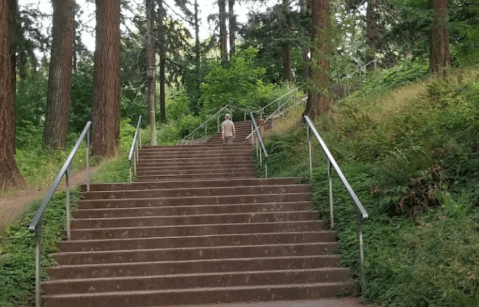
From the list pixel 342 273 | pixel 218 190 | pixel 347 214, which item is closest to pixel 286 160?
pixel 218 190

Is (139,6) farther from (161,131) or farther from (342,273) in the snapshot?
(342,273)

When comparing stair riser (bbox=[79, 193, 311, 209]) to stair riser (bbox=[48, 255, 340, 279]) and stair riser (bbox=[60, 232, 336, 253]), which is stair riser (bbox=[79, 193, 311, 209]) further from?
stair riser (bbox=[48, 255, 340, 279])

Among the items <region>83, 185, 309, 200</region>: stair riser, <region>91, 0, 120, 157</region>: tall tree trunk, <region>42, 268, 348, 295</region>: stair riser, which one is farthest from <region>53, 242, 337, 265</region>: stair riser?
<region>91, 0, 120, 157</region>: tall tree trunk

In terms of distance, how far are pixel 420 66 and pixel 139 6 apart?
10.2m

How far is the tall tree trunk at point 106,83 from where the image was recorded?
17438 millimetres

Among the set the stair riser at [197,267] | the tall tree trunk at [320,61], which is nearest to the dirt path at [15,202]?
the stair riser at [197,267]

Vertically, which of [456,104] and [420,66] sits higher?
[420,66]

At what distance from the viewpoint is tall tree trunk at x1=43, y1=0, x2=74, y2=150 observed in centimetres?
2030

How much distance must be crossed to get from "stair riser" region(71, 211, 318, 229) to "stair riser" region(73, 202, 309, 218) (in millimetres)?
322

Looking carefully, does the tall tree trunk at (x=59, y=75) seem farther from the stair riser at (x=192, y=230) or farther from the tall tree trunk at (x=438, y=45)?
the stair riser at (x=192, y=230)

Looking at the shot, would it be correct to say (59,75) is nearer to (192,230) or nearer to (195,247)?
(192,230)

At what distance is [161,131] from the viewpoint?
33062mm

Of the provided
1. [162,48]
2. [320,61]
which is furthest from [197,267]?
[162,48]

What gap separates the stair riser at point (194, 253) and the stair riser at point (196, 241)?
304 millimetres
